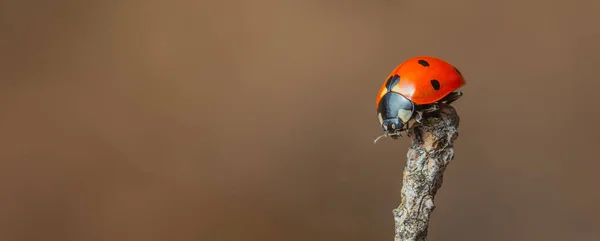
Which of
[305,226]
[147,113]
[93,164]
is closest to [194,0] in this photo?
[147,113]

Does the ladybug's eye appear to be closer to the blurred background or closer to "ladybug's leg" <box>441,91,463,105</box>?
"ladybug's leg" <box>441,91,463,105</box>

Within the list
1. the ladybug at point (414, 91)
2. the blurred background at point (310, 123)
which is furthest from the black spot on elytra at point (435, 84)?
the blurred background at point (310, 123)

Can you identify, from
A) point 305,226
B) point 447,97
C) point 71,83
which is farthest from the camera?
point 305,226

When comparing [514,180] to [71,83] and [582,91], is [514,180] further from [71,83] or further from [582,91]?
[71,83]

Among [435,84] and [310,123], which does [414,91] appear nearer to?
[435,84]

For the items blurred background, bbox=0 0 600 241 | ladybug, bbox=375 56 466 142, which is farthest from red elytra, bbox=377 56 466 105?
blurred background, bbox=0 0 600 241

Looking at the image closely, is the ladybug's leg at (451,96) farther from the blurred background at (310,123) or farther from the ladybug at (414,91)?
the blurred background at (310,123)

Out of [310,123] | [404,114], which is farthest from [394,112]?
[310,123]
